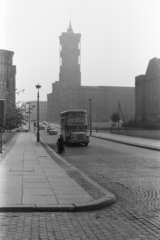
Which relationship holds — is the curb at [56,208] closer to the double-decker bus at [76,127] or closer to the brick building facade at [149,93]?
the double-decker bus at [76,127]

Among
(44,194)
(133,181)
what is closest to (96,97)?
(133,181)

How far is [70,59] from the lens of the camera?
170m

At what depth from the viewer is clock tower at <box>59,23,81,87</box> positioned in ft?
544

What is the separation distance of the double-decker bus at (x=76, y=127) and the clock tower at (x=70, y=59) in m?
131

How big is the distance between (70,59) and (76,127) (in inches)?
5586

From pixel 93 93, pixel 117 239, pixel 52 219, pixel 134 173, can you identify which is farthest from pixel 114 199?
pixel 93 93

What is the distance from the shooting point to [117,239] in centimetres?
588

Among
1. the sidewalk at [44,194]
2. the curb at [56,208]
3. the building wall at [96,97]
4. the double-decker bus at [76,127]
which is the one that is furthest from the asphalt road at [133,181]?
the building wall at [96,97]

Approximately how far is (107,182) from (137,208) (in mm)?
3866

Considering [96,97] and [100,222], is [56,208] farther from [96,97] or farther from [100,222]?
[96,97]

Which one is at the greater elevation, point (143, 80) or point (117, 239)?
point (143, 80)

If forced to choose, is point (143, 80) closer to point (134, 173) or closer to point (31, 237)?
point (134, 173)

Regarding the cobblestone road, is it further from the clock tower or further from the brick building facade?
the clock tower

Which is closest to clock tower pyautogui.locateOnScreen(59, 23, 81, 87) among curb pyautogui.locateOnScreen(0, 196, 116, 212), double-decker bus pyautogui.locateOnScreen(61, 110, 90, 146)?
double-decker bus pyautogui.locateOnScreen(61, 110, 90, 146)
